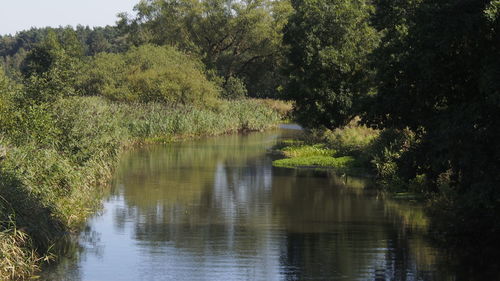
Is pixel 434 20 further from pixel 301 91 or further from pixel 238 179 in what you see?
pixel 301 91

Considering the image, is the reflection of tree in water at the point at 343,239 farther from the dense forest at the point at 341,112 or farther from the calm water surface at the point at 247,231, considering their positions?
the dense forest at the point at 341,112

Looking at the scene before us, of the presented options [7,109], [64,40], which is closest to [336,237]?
[7,109]

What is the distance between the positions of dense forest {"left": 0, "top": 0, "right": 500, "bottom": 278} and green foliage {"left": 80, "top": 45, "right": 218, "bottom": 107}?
17 centimetres

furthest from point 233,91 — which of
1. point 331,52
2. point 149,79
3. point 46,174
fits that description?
point 46,174

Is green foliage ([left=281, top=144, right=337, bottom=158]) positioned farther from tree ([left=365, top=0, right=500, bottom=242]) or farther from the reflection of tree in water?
tree ([left=365, top=0, right=500, bottom=242])

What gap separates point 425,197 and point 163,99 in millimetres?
34426

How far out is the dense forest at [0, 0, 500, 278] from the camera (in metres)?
17.2

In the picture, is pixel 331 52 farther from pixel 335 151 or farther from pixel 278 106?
pixel 278 106

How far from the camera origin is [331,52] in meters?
43.9

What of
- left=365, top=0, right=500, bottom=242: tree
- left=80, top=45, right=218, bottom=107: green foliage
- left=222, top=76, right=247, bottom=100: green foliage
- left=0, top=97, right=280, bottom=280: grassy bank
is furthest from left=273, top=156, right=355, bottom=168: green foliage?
left=222, top=76, right=247, bottom=100: green foliage

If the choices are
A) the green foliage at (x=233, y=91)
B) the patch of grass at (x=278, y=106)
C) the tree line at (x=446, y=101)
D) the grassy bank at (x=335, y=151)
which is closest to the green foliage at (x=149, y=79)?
the green foliage at (x=233, y=91)

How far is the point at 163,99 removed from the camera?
59.1m

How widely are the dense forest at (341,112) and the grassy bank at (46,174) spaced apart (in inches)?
2.3

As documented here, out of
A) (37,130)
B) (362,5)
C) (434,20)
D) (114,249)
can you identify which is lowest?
(114,249)
